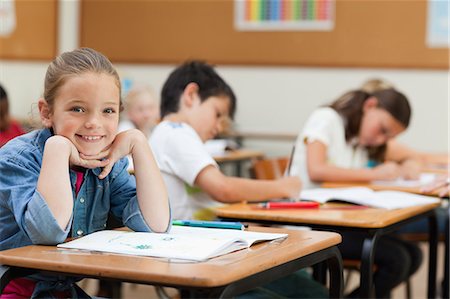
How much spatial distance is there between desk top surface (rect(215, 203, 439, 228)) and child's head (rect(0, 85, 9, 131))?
1415 millimetres

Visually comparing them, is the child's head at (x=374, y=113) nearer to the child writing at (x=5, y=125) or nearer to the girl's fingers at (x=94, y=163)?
the child writing at (x=5, y=125)

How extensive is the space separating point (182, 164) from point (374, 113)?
1.37 m

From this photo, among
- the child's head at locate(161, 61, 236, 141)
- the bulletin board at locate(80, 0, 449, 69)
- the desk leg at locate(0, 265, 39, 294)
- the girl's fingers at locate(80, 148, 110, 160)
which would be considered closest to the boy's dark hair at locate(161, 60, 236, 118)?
the child's head at locate(161, 61, 236, 141)

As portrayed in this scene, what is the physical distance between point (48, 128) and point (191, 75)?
1.03 meters

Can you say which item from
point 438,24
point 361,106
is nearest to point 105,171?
point 361,106

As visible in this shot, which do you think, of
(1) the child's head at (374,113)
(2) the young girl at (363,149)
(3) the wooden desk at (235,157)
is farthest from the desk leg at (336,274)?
(3) the wooden desk at (235,157)

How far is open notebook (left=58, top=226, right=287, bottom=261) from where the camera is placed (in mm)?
1452

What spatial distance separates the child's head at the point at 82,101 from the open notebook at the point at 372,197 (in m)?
1.06

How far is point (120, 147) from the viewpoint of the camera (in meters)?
1.76

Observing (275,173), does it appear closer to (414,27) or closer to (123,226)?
(123,226)

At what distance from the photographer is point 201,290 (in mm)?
1301

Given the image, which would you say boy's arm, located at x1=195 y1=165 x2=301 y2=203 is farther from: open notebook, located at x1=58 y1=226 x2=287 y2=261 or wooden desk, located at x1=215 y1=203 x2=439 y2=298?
open notebook, located at x1=58 y1=226 x2=287 y2=261

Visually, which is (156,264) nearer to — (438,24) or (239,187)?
(239,187)

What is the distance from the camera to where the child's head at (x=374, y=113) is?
11.6 feet
